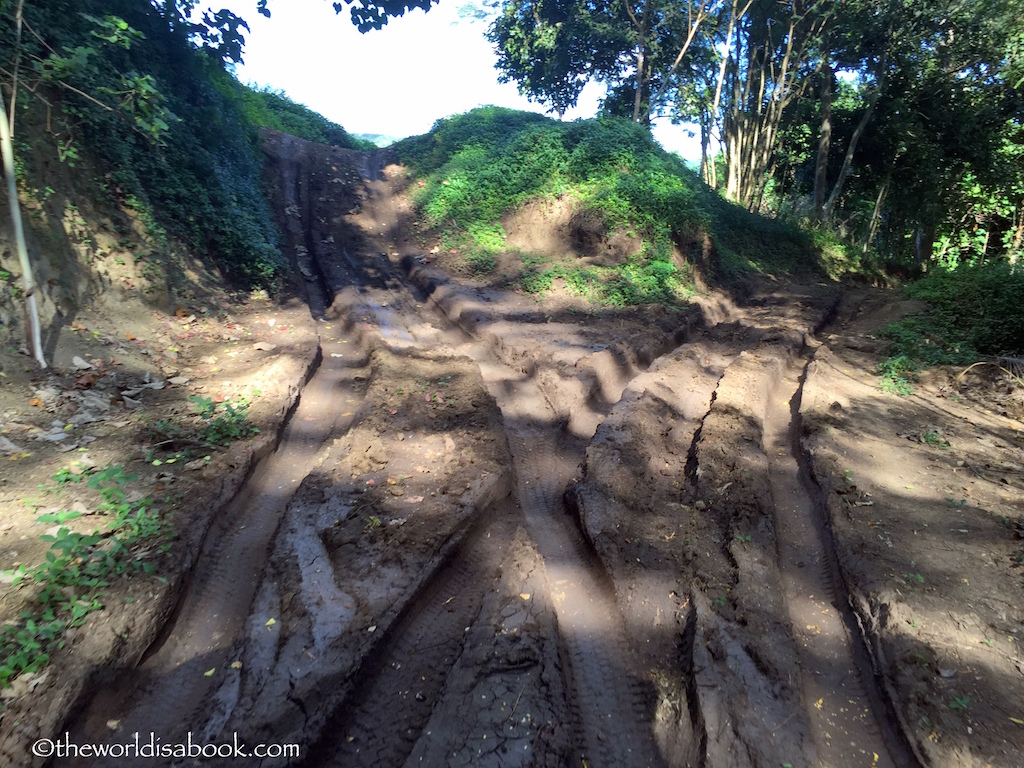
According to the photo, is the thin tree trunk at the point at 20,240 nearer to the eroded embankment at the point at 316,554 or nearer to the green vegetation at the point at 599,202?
the eroded embankment at the point at 316,554

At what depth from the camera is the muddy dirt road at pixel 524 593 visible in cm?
347

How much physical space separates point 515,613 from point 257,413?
3830mm

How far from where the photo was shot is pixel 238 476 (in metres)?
5.35

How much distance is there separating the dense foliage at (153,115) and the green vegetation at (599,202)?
450cm

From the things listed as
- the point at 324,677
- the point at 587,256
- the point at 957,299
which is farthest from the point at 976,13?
the point at 324,677

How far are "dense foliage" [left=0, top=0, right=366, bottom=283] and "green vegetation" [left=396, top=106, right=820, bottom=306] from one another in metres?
4.50

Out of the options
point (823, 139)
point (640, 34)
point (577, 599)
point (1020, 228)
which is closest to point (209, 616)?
point (577, 599)

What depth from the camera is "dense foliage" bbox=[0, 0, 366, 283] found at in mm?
6613

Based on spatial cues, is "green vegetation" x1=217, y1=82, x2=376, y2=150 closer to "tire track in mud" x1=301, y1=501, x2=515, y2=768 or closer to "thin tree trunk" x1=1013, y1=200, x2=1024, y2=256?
"tire track in mud" x1=301, y1=501, x2=515, y2=768

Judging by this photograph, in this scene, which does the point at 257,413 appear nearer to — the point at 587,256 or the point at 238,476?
the point at 238,476

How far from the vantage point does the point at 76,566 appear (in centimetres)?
387

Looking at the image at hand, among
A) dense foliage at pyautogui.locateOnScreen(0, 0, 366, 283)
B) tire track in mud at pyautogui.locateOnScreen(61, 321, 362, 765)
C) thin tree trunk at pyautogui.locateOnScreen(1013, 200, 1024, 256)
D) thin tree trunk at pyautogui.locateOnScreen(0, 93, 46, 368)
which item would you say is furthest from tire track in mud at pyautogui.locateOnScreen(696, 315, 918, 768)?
thin tree trunk at pyautogui.locateOnScreen(1013, 200, 1024, 256)

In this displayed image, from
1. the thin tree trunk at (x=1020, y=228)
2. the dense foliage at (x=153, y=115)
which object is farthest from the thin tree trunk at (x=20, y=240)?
the thin tree trunk at (x=1020, y=228)

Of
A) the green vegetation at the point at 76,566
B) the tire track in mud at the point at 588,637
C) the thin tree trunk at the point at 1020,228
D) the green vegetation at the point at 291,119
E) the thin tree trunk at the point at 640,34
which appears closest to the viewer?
the green vegetation at the point at 76,566
